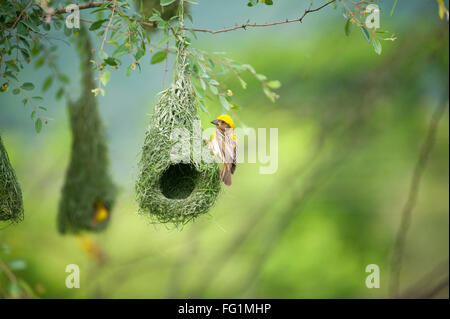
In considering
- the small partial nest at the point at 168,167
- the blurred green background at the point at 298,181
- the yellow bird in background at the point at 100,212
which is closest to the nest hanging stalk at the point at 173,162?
the small partial nest at the point at 168,167

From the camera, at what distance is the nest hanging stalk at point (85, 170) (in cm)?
286

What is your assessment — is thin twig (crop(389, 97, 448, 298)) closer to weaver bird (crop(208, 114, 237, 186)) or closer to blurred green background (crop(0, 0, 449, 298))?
blurred green background (crop(0, 0, 449, 298))

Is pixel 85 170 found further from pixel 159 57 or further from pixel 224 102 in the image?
pixel 224 102

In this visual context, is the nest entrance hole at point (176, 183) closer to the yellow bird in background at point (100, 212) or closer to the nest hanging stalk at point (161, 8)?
the nest hanging stalk at point (161, 8)

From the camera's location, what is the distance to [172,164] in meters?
1.89

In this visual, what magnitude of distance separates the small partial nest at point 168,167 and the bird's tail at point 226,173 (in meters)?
0.03

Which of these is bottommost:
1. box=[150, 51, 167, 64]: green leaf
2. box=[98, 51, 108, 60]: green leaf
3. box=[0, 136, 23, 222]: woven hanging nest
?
box=[0, 136, 23, 222]: woven hanging nest

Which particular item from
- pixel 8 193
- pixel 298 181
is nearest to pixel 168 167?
pixel 8 193

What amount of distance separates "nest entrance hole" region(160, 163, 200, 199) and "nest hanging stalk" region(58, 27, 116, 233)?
3.12ft

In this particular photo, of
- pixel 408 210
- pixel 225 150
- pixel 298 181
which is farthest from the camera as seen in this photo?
pixel 298 181

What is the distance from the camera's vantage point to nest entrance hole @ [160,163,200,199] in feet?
6.97

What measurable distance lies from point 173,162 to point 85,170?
1245mm

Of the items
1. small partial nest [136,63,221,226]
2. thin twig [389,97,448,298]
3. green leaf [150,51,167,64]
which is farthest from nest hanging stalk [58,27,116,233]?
thin twig [389,97,448,298]
